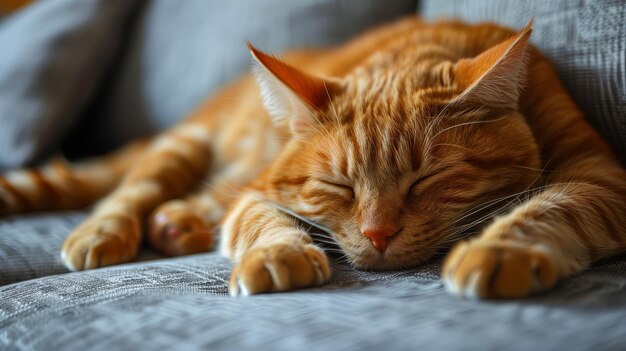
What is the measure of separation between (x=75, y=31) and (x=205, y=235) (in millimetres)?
1479

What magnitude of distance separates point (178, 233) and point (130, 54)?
5.02 ft

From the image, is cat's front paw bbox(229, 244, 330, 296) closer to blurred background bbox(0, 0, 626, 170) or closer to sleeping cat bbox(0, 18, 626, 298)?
sleeping cat bbox(0, 18, 626, 298)

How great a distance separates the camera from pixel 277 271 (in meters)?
1.06

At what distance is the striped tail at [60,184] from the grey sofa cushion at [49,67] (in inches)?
6.7

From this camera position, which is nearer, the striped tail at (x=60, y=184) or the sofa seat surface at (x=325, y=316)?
the sofa seat surface at (x=325, y=316)

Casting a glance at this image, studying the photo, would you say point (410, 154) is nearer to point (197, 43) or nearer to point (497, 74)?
point (497, 74)

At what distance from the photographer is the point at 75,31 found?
8.88ft

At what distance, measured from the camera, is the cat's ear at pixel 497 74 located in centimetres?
117

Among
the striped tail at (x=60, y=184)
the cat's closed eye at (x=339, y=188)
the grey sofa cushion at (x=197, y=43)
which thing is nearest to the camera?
the cat's closed eye at (x=339, y=188)

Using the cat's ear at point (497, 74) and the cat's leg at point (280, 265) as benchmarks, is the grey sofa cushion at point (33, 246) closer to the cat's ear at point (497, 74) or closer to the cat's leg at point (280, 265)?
the cat's leg at point (280, 265)

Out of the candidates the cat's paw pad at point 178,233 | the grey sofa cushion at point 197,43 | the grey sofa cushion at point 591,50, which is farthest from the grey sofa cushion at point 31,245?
the grey sofa cushion at point 591,50

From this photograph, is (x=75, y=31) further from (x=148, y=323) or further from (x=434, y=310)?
(x=434, y=310)

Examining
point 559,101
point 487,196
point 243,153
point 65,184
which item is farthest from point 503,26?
point 65,184

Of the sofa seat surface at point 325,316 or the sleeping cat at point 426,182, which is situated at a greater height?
the sleeping cat at point 426,182
